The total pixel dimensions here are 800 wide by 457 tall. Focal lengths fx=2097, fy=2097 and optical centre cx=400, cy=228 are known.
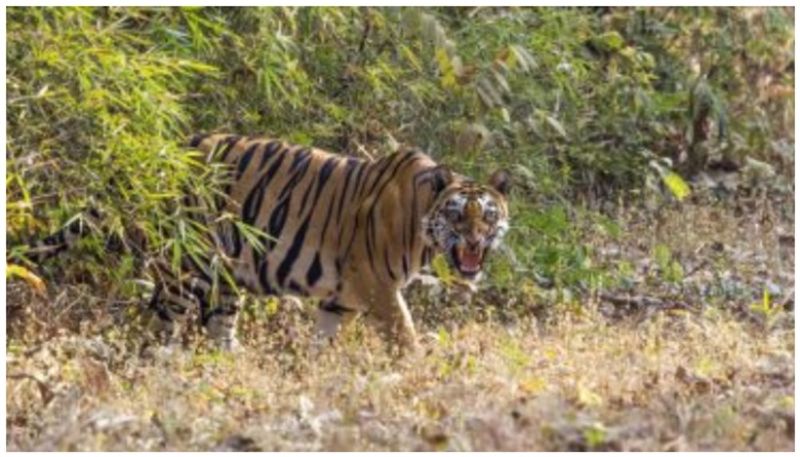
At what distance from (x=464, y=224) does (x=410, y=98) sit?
2.44 metres

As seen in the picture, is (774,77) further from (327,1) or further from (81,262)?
(81,262)

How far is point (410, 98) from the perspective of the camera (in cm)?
1171

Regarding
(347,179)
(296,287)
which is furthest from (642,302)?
(296,287)

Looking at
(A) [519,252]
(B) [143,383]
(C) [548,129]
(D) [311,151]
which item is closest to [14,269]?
(B) [143,383]

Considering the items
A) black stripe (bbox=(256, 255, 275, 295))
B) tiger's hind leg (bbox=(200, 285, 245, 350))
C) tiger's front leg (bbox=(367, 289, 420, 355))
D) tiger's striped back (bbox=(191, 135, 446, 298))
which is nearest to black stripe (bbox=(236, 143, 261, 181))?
tiger's striped back (bbox=(191, 135, 446, 298))

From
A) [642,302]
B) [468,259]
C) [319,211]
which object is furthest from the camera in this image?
[642,302]

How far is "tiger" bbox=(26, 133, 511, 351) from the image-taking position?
9.43 meters

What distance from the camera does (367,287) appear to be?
9.56 m

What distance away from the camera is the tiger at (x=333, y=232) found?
9.43 m

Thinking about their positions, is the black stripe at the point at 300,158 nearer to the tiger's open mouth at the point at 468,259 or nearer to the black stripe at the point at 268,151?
the black stripe at the point at 268,151

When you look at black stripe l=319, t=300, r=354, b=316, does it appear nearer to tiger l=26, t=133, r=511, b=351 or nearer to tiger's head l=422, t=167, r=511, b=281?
tiger l=26, t=133, r=511, b=351

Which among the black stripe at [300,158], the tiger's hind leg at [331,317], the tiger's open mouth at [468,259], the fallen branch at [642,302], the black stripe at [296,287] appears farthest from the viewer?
the fallen branch at [642,302]

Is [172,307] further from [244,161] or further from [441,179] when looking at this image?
[441,179]

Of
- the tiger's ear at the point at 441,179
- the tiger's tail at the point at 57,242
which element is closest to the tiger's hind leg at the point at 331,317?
the tiger's ear at the point at 441,179
